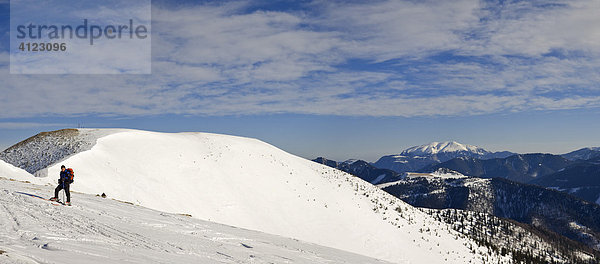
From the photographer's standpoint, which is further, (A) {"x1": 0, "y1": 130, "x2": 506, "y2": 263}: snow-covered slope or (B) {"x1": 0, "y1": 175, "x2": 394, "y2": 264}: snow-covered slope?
(A) {"x1": 0, "y1": 130, "x2": 506, "y2": 263}: snow-covered slope

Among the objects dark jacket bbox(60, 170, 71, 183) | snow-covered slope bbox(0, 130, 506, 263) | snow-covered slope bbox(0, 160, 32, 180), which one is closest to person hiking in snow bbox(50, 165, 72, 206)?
dark jacket bbox(60, 170, 71, 183)

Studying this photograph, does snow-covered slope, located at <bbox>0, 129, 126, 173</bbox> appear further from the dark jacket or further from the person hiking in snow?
the person hiking in snow

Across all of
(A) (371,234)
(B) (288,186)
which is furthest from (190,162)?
(A) (371,234)

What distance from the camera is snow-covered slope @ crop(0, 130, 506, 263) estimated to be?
31.4m

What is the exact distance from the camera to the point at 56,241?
10.4 m

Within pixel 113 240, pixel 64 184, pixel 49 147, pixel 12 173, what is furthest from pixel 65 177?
pixel 49 147

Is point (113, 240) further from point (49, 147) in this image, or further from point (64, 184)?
point (49, 147)

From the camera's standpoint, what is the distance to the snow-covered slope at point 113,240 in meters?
9.40

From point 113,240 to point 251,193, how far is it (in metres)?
26.9

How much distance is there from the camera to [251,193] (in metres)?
38.6

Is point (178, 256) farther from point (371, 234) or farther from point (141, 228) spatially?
point (371, 234)

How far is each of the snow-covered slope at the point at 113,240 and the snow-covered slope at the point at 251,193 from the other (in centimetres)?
1209

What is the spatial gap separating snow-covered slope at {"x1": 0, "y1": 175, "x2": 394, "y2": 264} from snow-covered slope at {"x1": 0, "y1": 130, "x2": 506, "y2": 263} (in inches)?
476

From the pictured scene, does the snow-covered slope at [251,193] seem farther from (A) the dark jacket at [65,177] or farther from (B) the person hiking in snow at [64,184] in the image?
(B) the person hiking in snow at [64,184]
